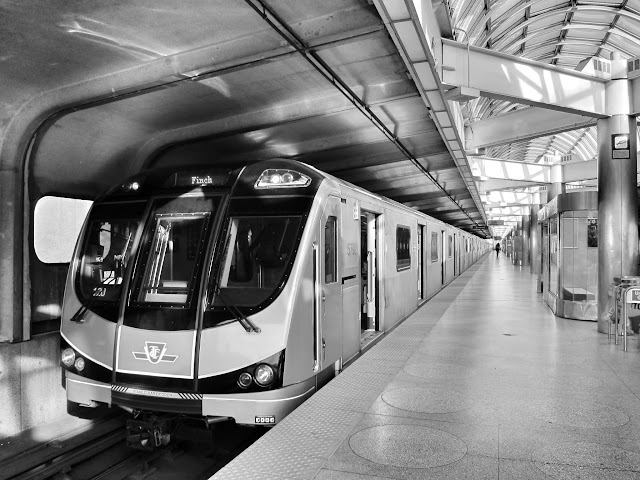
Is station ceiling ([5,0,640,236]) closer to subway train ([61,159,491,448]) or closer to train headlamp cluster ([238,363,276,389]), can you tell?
subway train ([61,159,491,448])

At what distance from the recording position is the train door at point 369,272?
27.3 ft

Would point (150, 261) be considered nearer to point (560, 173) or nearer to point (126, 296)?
point (126, 296)

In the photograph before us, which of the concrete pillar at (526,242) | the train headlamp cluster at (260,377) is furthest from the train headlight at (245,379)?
the concrete pillar at (526,242)

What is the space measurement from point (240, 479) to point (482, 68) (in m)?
7.67

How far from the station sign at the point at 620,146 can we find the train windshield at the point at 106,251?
24.1 ft

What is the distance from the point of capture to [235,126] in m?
8.05

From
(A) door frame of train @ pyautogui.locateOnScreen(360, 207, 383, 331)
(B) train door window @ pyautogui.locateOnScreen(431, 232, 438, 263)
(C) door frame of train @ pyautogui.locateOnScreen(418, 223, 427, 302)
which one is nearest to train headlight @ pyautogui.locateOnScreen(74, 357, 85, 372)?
(A) door frame of train @ pyautogui.locateOnScreen(360, 207, 383, 331)

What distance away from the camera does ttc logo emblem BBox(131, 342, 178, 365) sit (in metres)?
4.36

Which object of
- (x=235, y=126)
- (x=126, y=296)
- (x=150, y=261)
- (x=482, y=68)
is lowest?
(x=126, y=296)

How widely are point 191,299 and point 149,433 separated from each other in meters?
1.14

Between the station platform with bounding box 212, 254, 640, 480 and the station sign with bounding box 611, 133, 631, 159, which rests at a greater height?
the station sign with bounding box 611, 133, 631, 159

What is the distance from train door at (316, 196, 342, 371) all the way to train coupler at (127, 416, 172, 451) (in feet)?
4.98

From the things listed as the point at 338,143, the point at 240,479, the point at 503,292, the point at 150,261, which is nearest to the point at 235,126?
the point at 338,143

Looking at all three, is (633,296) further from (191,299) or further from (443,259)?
(443,259)
